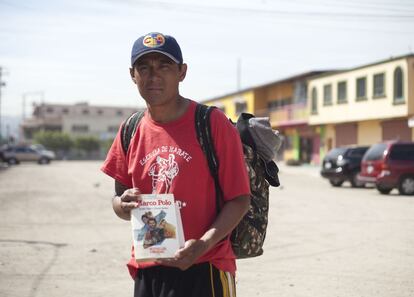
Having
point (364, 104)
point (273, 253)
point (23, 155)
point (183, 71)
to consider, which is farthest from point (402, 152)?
point (23, 155)

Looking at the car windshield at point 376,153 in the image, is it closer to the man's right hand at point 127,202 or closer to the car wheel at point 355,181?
the car wheel at point 355,181

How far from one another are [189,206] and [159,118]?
1.45 ft

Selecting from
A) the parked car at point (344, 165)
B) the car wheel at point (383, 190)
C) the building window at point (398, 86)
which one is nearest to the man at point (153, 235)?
the car wheel at point (383, 190)

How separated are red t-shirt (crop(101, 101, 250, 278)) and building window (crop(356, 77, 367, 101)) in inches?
1514

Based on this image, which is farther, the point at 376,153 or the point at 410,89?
the point at 410,89

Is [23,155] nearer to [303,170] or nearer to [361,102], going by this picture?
[303,170]

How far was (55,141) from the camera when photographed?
84.3 m

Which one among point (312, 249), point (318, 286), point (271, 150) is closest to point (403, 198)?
point (312, 249)

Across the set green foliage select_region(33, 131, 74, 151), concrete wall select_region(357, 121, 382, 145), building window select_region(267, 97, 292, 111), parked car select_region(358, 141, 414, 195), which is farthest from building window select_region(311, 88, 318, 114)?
green foliage select_region(33, 131, 74, 151)

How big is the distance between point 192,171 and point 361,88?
3938 centimetres

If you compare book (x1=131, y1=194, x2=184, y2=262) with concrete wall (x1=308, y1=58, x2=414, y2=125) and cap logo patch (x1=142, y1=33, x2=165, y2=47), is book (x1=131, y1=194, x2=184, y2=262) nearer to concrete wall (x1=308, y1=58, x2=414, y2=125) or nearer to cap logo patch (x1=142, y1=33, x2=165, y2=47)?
cap logo patch (x1=142, y1=33, x2=165, y2=47)

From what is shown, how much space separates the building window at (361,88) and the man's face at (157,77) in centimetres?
3841

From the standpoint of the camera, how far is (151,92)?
2801 mm

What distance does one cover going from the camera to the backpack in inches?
114
